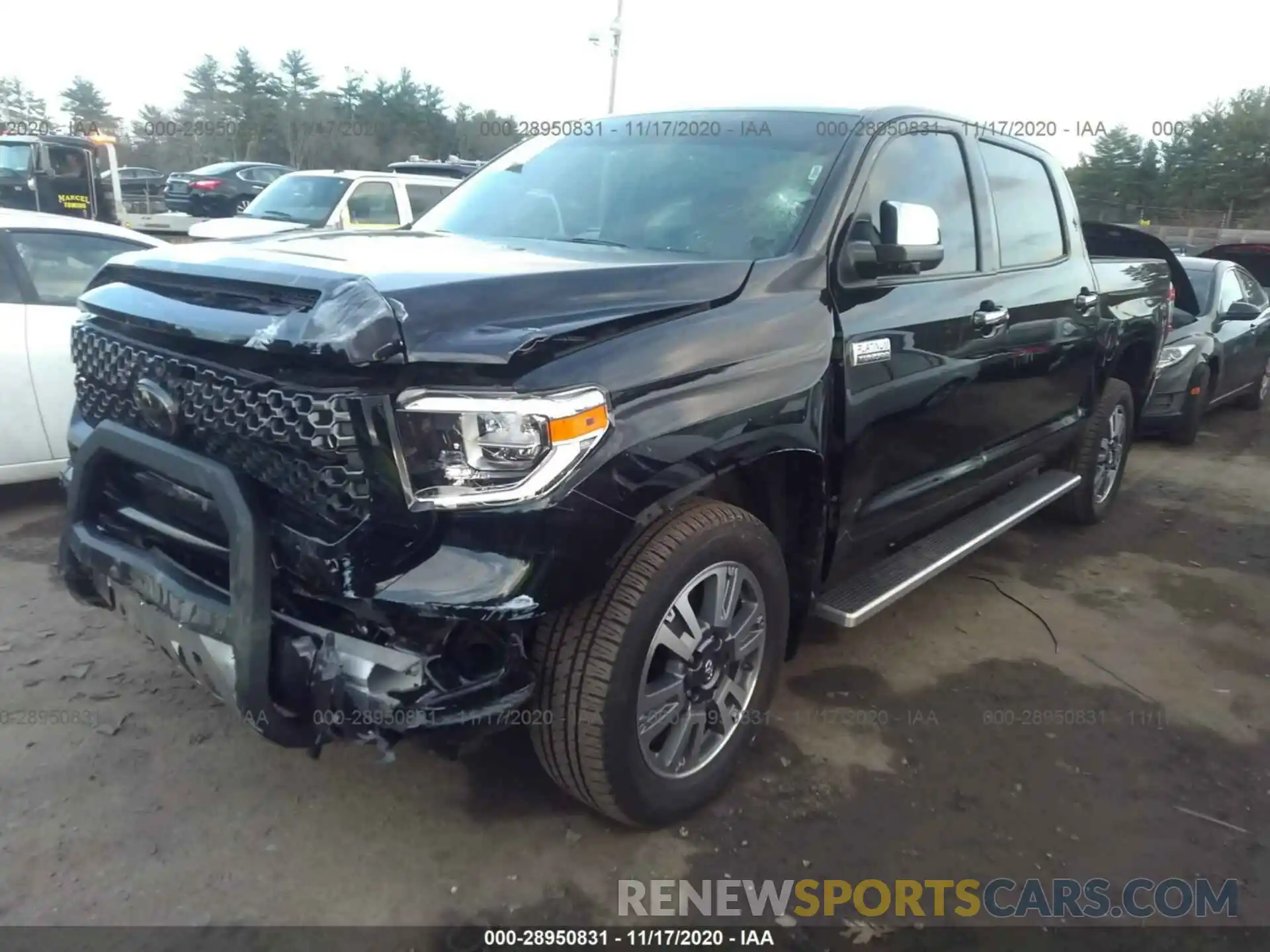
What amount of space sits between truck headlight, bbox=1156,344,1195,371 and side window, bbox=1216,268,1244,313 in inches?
34.3

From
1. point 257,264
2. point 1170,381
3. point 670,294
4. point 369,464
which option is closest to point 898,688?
point 670,294

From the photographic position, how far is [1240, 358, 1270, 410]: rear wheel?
967cm

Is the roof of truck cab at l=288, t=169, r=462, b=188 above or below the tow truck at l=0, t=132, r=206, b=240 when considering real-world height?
above

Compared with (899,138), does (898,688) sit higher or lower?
lower

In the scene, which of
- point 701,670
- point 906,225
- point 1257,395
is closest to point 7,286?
point 701,670

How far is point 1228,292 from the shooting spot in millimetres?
8742

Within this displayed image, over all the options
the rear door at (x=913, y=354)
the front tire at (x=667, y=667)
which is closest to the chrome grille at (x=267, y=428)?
the front tire at (x=667, y=667)

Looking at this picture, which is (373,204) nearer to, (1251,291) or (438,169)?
(438,169)

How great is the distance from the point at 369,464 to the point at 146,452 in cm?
67

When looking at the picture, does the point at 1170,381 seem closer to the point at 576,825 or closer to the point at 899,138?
the point at 899,138

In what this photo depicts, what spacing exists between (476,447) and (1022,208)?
321cm

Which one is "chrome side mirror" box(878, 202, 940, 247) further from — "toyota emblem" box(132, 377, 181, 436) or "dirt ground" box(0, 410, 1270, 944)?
"toyota emblem" box(132, 377, 181, 436)

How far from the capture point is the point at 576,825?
109 inches

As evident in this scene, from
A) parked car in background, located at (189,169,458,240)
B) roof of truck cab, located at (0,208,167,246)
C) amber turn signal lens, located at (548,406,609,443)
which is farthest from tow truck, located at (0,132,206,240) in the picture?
amber turn signal lens, located at (548,406,609,443)
